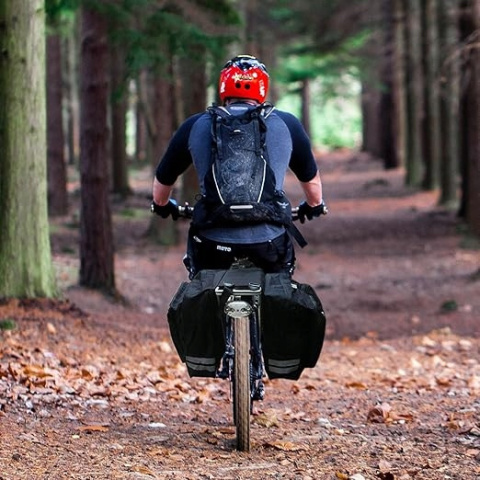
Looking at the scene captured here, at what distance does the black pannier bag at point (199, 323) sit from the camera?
6.02 metres

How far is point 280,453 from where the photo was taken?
6.10 meters

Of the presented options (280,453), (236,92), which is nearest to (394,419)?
(280,453)

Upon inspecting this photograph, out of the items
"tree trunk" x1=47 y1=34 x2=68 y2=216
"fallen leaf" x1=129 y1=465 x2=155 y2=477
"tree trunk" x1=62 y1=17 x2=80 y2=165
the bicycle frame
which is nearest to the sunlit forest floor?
"fallen leaf" x1=129 y1=465 x2=155 y2=477

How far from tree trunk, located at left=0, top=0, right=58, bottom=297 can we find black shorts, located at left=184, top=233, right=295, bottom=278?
462cm

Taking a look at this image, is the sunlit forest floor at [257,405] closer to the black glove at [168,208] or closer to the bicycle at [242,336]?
the bicycle at [242,336]

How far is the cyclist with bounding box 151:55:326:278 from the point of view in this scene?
6.09m

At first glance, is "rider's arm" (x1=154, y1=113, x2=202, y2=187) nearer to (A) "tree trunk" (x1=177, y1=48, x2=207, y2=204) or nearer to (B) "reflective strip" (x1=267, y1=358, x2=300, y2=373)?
(B) "reflective strip" (x1=267, y1=358, x2=300, y2=373)

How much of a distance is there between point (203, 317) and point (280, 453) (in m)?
0.90

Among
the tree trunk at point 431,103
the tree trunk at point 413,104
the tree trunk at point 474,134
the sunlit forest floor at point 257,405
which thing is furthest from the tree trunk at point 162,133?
the tree trunk at point 413,104

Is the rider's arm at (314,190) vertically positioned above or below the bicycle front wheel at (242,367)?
above

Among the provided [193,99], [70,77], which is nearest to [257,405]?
[193,99]

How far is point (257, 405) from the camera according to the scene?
8008 millimetres

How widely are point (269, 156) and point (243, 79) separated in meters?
0.51

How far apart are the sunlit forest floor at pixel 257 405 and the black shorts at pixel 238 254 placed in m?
1.06
